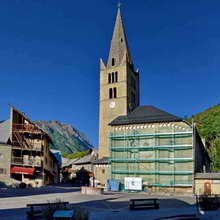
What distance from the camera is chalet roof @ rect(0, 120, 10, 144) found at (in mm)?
49947

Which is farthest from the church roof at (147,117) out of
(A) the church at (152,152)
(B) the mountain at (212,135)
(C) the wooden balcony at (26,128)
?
(B) the mountain at (212,135)

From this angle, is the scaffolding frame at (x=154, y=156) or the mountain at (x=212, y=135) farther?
the mountain at (x=212, y=135)

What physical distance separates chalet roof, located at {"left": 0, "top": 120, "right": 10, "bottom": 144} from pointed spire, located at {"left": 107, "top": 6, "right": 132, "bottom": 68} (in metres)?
24.2

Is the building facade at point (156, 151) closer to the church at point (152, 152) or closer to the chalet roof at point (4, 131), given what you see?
the church at point (152, 152)

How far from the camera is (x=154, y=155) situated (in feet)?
136

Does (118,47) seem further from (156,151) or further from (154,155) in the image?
(154,155)

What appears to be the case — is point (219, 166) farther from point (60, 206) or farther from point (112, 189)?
point (60, 206)

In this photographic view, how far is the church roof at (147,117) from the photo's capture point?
42000 mm

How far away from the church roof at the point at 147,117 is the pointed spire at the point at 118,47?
65.9 feet

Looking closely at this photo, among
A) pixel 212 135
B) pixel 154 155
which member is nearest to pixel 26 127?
pixel 154 155

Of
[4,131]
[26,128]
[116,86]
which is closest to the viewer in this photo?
[4,131]

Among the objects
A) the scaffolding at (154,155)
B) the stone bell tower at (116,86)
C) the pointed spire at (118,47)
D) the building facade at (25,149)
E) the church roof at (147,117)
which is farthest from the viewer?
the pointed spire at (118,47)

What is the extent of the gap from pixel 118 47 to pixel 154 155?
3192 cm

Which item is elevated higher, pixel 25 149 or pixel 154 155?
pixel 25 149
